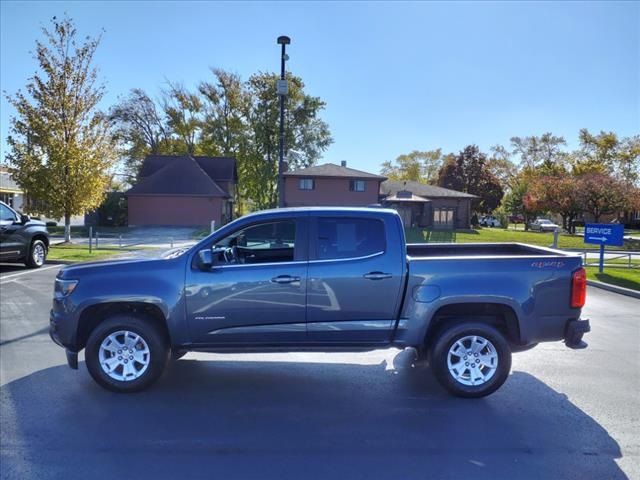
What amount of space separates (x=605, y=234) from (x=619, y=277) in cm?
141

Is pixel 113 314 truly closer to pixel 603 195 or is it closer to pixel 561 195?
pixel 603 195

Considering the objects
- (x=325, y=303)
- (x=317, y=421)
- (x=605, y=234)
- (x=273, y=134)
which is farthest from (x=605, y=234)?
(x=273, y=134)

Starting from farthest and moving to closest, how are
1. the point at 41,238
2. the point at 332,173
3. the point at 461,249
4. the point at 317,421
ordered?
the point at 332,173, the point at 41,238, the point at 461,249, the point at 317,421

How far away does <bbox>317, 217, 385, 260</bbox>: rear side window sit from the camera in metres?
4.82

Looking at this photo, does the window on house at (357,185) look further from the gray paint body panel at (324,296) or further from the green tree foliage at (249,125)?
the gray paint body panel at (324,296)

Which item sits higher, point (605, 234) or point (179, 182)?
point (179, 182)

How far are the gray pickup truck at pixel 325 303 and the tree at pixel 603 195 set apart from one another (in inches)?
1491

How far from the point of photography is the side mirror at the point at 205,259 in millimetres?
4602

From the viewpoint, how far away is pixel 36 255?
13758 mm

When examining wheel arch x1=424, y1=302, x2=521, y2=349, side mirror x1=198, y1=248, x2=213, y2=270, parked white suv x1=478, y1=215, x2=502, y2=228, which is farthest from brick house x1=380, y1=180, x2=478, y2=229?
side mirror x1=198, y1=248, x2=213, y2=270

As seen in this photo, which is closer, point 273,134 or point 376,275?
point 376,275

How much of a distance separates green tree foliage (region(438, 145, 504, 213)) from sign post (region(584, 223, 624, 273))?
4716 cm

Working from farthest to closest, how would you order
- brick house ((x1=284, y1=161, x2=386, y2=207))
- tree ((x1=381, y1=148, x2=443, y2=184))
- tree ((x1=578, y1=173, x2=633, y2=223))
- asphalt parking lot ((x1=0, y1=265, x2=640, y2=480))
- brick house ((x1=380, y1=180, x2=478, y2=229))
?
tree ((x1=381, y1=148, x2=443, y2=184)), brick house ((x1=380, y1=180, x2=478, y2=229)), brick house ((x1=284, y1=161, x2=386, y2=207)), tree ((x1=578, y1=173, x2=633, y2=223)), asphalt parking lot ((x1=0, y1=265, x2=640, y2=480))

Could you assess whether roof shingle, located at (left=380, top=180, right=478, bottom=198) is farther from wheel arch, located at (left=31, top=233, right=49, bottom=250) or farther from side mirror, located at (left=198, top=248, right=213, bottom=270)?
side mirror, located at (left=198, top=248, right=213, bottom=270)
